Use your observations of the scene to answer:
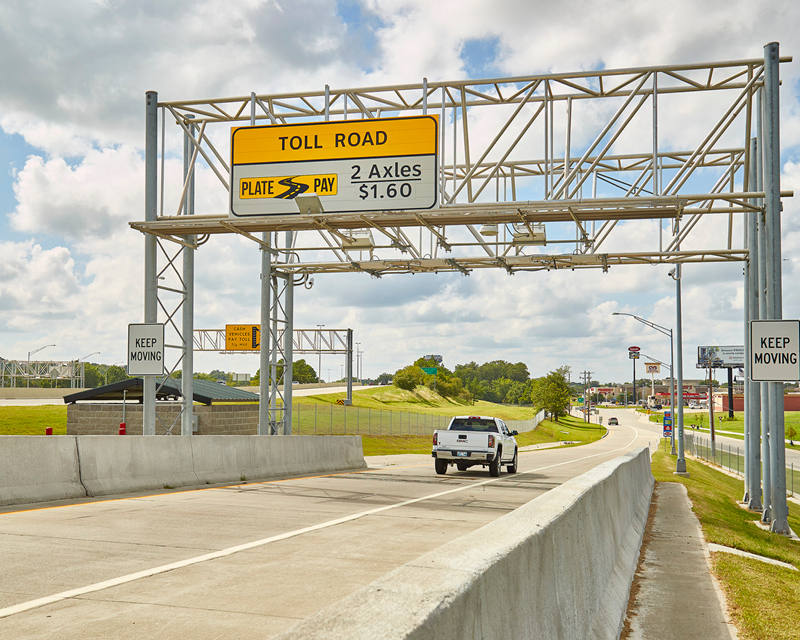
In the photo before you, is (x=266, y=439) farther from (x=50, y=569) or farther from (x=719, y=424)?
(x=719, y=424)

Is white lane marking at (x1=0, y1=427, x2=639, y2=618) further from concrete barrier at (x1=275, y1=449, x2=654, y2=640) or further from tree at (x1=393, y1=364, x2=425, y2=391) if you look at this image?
tree at (x1=393, y1=364, x2=425, y2=391)

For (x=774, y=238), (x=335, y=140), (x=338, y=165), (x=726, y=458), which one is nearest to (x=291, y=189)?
(x=338, y=165)

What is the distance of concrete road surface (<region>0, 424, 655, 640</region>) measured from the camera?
613 centimetres

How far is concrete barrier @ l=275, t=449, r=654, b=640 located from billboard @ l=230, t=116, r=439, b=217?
38.1 feet

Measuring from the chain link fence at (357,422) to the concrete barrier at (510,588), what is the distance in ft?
130

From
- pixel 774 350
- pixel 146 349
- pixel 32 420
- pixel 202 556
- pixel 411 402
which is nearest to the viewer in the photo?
pixel 202 556

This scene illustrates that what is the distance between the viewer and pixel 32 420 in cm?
4431

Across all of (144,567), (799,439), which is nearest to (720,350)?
(799,439)

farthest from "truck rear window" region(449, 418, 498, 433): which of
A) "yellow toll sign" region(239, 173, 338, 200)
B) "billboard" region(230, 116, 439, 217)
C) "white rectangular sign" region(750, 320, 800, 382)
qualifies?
"white rectangular sign" region(750, 320, 800, 382)

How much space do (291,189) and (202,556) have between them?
482 inches

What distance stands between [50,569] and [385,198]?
12.7 meters

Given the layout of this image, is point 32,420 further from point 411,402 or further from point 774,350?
point 411,402

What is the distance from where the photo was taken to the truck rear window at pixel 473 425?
2630cm

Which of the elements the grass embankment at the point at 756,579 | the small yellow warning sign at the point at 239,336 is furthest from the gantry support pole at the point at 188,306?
the small yellow warning sign at the point at 239,336
